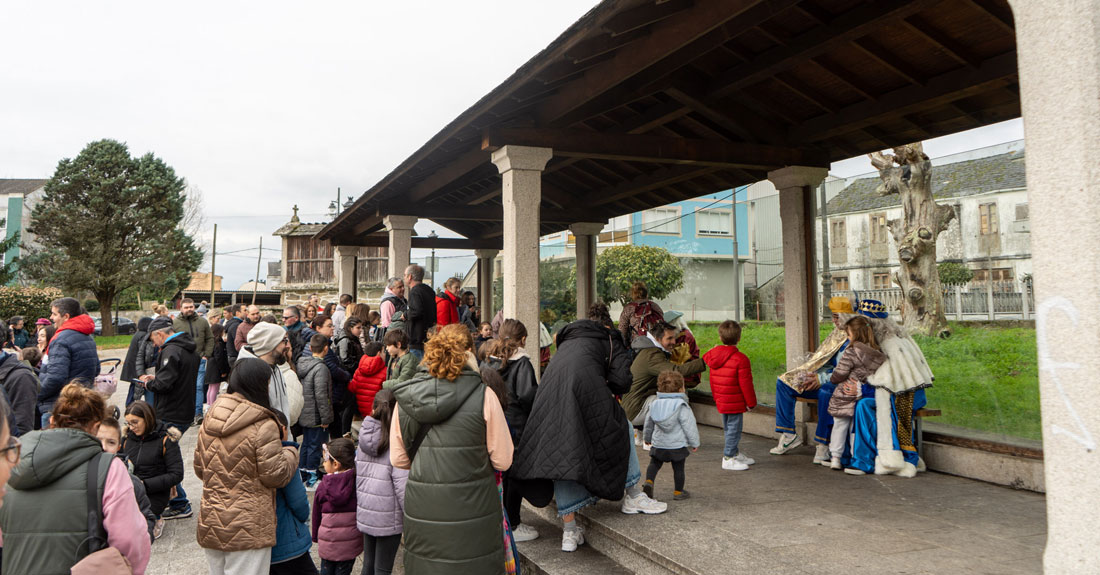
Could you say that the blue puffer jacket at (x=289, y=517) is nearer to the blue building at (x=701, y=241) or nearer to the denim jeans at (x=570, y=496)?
the denim jeans at (x=570, y=496)

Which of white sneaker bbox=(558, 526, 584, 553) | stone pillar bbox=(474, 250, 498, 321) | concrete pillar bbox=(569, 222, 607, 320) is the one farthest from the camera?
stone pillar bbox=(474, 250, 498, 321)

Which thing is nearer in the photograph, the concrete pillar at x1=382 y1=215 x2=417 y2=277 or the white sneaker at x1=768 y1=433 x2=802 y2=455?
the white sneaker at x1=768 y1=433 x2=802 y2=455

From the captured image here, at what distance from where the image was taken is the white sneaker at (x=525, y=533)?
4.96 meters

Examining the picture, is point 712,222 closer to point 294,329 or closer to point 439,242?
point 294,329

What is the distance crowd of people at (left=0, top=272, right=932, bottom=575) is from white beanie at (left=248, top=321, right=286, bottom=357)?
14 mm

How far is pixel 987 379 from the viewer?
20.7 feet

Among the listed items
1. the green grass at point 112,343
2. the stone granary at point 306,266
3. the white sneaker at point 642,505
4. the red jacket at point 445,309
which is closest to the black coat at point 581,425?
the white sneaker at point 642,505

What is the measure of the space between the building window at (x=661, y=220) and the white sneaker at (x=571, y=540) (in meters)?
8.04

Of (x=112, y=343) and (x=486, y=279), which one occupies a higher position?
(x=486, y=279)

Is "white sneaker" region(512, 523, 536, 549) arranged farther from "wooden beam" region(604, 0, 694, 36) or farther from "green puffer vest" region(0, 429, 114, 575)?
"wooden beam" region(604, 0, 694, 36)

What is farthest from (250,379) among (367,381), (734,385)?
(734,385)

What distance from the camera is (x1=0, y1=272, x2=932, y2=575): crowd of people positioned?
273 centimetres

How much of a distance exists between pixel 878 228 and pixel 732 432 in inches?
125

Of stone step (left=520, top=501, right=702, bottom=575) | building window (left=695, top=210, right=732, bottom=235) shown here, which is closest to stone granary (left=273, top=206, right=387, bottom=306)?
building window (left=695, top=210, right=732, bottom=235)
